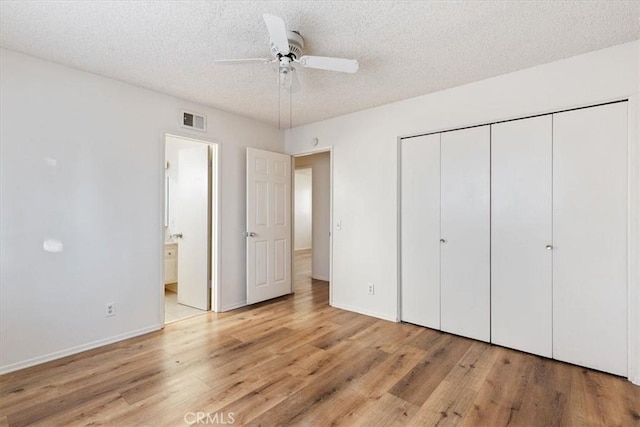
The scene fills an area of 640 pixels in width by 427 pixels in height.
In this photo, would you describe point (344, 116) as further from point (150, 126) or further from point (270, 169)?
point (150, 126)

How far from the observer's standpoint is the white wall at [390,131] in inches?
94.0

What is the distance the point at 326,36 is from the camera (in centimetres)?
218

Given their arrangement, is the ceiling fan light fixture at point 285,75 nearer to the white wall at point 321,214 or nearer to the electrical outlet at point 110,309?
the electrical outlet at point 110,309

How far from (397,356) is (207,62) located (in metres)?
3.04

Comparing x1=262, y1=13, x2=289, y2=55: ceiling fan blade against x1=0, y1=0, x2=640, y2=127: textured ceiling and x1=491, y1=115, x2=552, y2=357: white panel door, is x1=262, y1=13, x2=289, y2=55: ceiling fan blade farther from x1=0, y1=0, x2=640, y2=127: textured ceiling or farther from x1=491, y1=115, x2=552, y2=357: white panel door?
x1=491, y1=115, x2=552, y2=357: white panel door

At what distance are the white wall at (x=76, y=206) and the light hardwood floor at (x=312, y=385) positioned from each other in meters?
0.30

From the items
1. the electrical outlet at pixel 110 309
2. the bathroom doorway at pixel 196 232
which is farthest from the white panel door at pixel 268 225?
the electrical outlet at pixel 110 309

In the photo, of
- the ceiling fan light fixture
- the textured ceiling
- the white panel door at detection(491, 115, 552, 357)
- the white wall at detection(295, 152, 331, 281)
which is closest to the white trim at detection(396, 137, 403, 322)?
the textured ceiling

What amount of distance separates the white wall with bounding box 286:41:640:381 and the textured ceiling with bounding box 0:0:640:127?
142 mm

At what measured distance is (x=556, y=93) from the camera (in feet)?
8.33

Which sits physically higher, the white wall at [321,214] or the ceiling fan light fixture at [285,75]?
the ceiling fan light fixture at [285,75]

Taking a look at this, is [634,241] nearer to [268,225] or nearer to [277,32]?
[277,32]

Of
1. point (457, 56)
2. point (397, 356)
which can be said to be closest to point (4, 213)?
point (397, 356)

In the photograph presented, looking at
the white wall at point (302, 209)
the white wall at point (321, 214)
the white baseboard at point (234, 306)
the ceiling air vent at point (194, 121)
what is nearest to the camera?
the ceiling air vent at point (194, 121)
